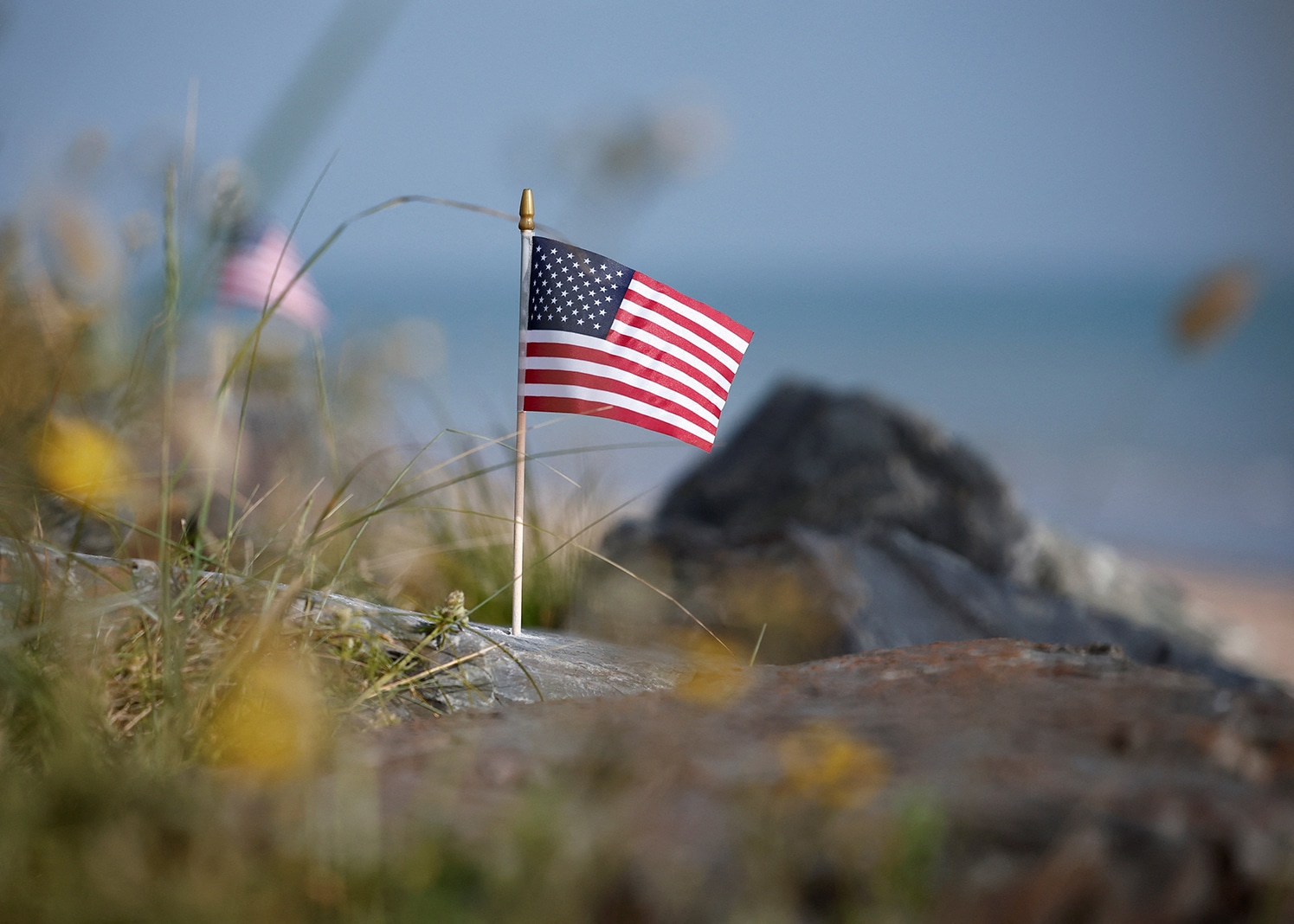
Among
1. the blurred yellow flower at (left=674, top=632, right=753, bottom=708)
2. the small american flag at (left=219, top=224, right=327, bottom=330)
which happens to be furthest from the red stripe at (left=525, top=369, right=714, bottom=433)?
the small american flag at (left=219, top=224, right=327, bottom=330)

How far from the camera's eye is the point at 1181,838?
109 centimetres

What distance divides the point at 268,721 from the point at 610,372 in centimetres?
116

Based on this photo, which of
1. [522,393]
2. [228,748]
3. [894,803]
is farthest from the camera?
[522,393]

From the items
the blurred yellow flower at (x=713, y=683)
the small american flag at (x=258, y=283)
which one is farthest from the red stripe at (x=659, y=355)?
the small american flag at (x=258, y=283)

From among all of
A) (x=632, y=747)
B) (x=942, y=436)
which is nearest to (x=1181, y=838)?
(x=632, y=747)

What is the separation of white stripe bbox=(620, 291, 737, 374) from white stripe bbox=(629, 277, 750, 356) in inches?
1.3

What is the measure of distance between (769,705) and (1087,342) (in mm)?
39381

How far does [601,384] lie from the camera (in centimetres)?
242

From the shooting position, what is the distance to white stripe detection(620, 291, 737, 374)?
2.44 m

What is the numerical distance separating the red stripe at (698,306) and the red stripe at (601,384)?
259mm

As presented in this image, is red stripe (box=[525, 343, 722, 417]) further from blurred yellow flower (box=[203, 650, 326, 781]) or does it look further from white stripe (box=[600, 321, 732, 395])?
blurred yellow flower (box=[203, 650, 326, 781])

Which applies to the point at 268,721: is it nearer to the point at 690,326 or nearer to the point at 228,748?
the point at 228,748

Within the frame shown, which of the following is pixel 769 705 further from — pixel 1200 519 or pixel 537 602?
pixel 1200 519

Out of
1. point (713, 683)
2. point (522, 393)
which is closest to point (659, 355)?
point (522, 393)
